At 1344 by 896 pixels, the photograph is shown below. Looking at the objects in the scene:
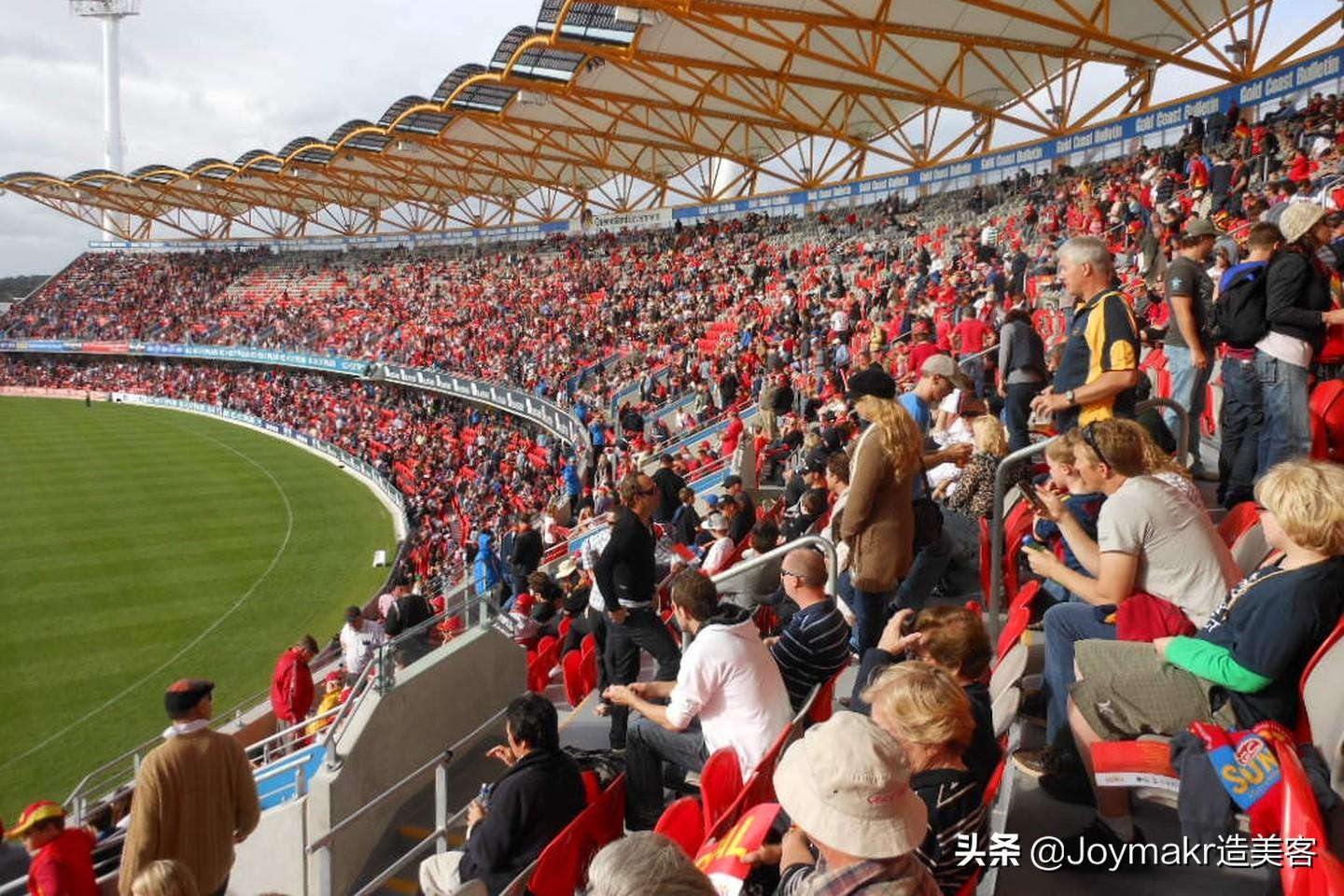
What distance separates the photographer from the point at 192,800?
3.80 metres

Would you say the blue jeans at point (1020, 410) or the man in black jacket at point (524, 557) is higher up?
the blue jeans at point (1020, 410)

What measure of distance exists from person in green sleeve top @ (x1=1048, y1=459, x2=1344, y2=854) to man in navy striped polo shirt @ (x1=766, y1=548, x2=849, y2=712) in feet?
3.97

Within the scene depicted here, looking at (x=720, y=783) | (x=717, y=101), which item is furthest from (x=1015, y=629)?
(x=717, y=101)

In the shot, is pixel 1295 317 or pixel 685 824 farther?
pixel 1295 317

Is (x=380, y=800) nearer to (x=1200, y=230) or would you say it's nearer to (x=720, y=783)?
(x=720, y=783)

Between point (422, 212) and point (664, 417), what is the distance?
1388 inches

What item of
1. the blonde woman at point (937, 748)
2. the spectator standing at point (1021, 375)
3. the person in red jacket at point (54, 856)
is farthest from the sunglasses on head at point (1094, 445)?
the person in red jacket at point (54, 856)

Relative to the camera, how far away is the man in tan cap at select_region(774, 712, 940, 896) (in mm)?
1931

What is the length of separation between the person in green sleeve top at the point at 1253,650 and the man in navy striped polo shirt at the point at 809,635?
47.6 inches

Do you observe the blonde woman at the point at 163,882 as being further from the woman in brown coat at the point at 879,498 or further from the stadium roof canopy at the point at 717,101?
the stadium roof canopy at the point at 717,101

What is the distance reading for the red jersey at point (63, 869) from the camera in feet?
13.4

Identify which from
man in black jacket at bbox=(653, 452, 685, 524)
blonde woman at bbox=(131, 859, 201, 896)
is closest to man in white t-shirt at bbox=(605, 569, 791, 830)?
blonde woman at bbox=(131, 859, 201, 896)

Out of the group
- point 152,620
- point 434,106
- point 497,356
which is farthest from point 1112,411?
point 497,356

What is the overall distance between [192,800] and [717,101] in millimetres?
26761
